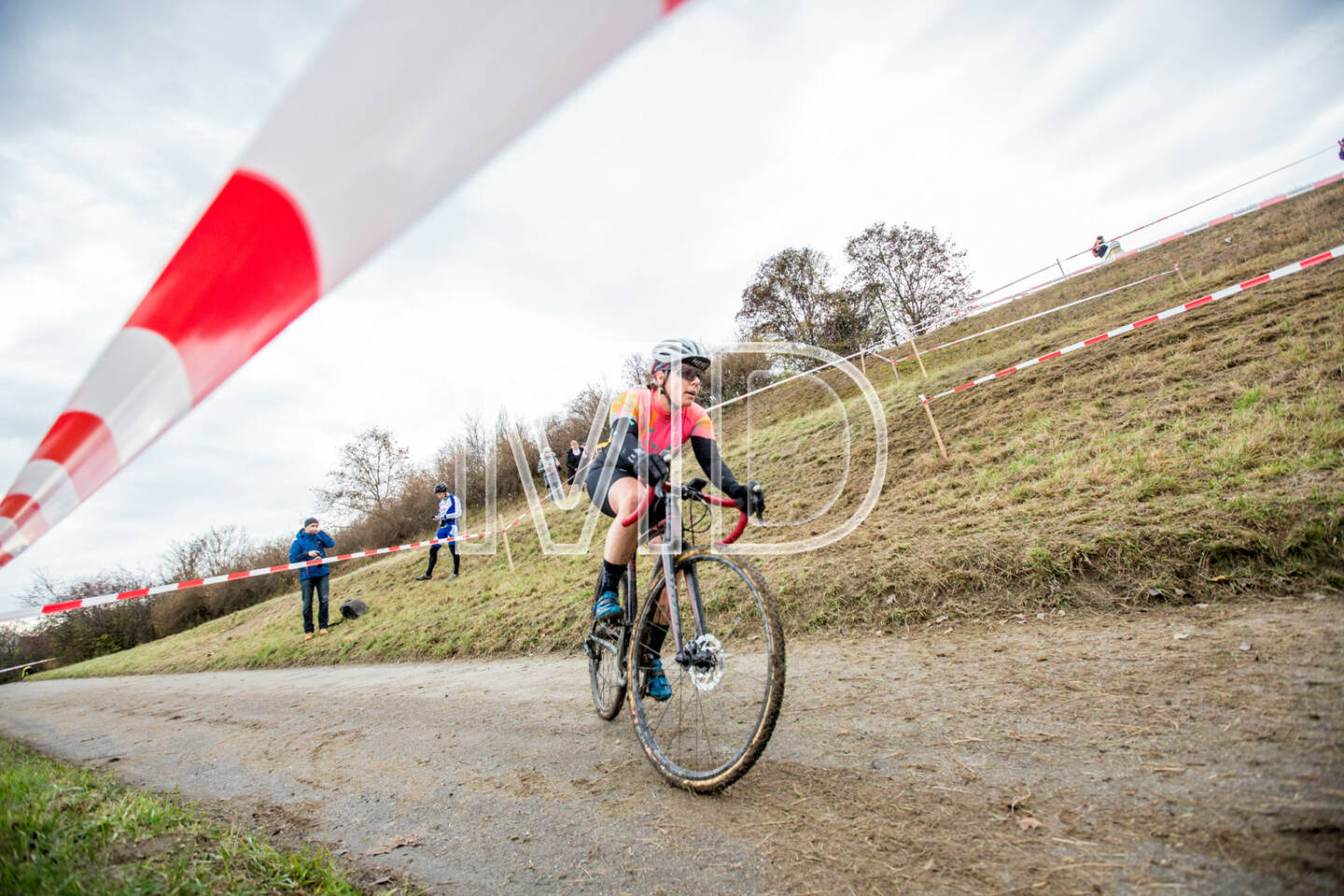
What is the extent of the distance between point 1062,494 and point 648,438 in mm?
4583

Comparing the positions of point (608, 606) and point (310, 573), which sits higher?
point (310, 573)

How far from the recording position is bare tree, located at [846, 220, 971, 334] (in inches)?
1231

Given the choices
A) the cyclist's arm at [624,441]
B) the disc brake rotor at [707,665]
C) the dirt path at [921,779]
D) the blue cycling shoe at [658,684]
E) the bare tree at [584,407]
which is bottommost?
the dirt path at [921,779]

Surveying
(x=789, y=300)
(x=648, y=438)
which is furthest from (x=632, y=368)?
(x=789, y=300)

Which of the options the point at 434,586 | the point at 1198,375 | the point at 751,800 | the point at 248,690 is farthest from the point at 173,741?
the point at 1198,375

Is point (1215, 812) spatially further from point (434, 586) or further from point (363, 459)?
point (363, 459)

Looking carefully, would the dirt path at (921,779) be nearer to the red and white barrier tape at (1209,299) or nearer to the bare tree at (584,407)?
the red and white barrier tape at (1209,299)

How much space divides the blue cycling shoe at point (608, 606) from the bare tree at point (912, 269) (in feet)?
97.8

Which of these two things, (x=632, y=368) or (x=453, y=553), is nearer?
(x=632, y=368)

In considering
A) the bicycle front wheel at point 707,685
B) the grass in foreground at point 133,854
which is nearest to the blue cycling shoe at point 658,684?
the bicycle front wheel at point 707,685

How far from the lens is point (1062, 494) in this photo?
5.84 meters

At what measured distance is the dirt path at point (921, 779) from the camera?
174 cm

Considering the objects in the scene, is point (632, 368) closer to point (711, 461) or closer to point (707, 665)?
point (711, 461)

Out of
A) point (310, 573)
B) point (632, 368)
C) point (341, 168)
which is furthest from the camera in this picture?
point (310, 573)
